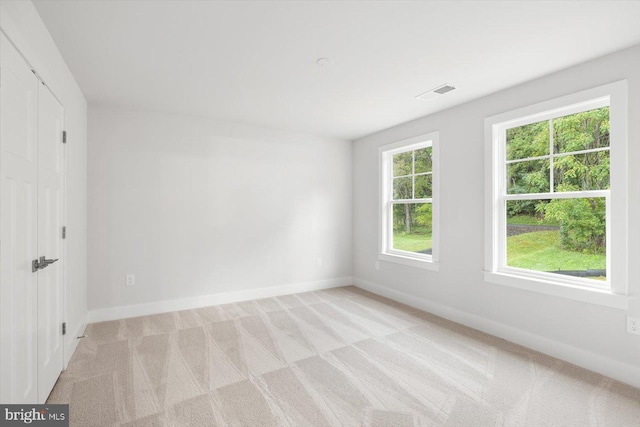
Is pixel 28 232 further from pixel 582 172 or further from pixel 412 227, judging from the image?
pixel 582 172

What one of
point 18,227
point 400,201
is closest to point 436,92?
point 400,201

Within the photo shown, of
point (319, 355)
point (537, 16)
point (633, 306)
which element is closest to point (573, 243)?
point (633, 306)

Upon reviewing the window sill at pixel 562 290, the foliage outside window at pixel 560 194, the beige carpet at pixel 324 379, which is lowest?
the beige carpet at pixel 324 379

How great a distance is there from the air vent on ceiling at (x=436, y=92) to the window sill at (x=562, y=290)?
1946 millimetres

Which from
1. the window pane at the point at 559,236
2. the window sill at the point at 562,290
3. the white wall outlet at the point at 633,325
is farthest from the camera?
the window pane at the point at 559,236

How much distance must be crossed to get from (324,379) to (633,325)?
2333 mm

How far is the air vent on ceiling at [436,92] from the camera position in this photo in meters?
2.97

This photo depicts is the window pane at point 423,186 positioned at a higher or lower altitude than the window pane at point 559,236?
higher

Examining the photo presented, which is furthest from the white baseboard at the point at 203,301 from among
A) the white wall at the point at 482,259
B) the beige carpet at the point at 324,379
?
the white wall at the point at 482,259

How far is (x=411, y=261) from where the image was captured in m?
4.05

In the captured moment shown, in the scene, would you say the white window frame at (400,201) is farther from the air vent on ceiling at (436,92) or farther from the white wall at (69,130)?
the white wall at (69,130)

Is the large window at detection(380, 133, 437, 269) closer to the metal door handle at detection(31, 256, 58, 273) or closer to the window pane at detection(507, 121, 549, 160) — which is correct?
the window pane at detection(507, 121, 549, 160)

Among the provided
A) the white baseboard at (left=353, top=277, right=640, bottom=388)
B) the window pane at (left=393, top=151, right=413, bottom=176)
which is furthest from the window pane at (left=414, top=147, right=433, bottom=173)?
the white baseboard at (left=353, top=277, right=640, bottom=388)

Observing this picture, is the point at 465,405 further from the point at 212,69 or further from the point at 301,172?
the point at 301,172
